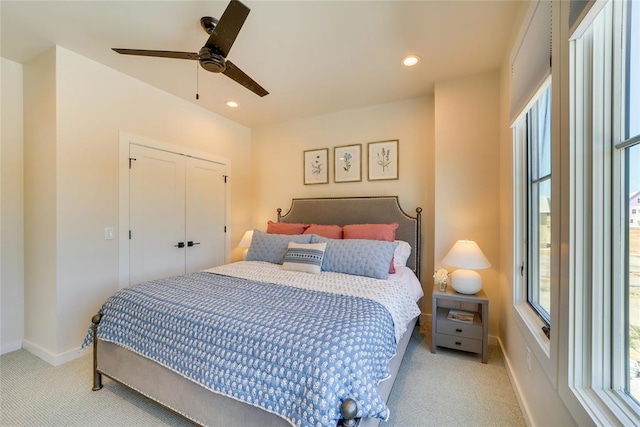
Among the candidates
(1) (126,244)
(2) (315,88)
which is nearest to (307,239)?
(2) (315,88)

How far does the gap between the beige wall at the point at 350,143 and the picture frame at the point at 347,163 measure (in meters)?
0.06

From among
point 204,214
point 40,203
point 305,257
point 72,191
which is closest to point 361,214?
point 305,257

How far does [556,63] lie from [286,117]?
127 inches

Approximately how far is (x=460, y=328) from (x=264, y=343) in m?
1.96

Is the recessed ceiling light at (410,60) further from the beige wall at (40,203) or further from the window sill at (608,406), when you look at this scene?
the beige wall at (40,203)

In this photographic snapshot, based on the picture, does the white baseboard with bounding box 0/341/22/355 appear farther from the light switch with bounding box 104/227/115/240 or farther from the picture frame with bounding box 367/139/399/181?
the picture frame with bounding box 367/139/399/181

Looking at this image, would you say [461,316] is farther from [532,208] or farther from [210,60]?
[210,60]

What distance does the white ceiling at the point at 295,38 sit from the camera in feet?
6.07

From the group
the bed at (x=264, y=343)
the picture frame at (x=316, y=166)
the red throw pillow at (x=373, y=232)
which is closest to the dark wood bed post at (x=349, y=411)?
the bed at (x=264, y=343)

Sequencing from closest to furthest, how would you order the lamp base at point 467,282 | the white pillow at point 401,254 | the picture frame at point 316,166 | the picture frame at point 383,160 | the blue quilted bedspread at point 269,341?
the blue quilted bedspread at point 269,341
the lamp base at point 467,282
the white pillow at point 401,254
the picture frame at point 383,160
the picture frame at point 316,166

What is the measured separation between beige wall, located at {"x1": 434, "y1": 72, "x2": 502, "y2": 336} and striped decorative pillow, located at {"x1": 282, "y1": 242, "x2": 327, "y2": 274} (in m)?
1.29

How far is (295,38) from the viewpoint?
7.07 feet

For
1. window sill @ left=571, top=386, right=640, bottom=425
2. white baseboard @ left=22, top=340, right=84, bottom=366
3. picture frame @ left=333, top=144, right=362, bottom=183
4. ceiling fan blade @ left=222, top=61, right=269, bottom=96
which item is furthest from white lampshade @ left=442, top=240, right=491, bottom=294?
white baseboard @ left=22, top=340, right=84, bottom=366

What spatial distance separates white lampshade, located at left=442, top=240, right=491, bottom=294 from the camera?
234 centimetres
